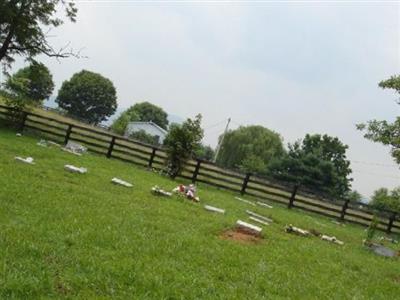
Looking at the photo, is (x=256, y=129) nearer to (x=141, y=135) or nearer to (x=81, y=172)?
(x=141, y=135)

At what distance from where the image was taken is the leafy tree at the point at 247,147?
85500 mm

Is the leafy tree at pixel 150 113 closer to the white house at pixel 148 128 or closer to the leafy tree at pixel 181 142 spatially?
the white house at pixel 148 128

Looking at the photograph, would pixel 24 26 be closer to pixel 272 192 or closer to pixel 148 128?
pixel 272 192

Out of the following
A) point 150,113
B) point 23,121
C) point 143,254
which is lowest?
point 143,254

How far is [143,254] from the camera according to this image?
8.98 metres

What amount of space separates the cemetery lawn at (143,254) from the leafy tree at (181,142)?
9260 mm

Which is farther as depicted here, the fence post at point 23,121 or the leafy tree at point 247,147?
the leafy tree at point 247,147

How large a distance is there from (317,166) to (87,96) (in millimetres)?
52380

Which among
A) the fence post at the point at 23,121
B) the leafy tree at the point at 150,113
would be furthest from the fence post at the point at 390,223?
the leafy tree at the point at 150,113

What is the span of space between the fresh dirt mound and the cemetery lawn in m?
0.23

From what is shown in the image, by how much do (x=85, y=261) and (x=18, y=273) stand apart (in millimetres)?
1220

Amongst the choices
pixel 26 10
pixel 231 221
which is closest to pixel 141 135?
pixel 26 10

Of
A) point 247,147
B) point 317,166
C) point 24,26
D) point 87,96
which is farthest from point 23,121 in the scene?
point 87,96

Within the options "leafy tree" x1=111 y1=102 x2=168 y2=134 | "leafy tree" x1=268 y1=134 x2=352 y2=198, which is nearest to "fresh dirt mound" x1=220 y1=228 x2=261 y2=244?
"leafy tree" x1=268 y1=134 x2=352 y2=198
